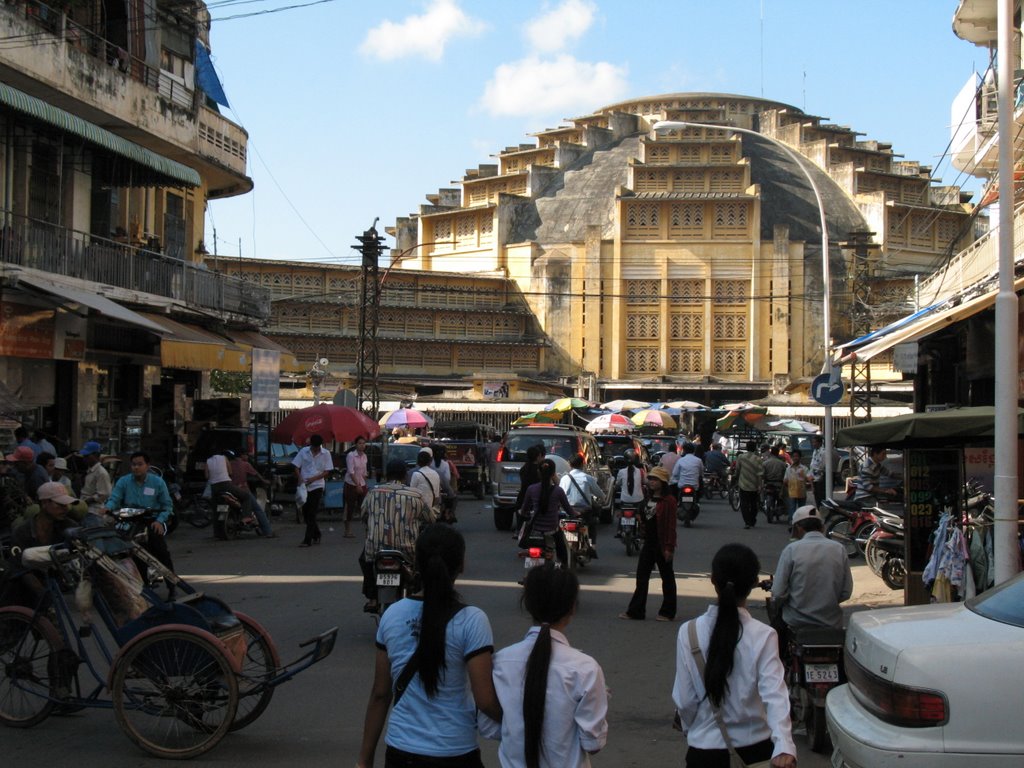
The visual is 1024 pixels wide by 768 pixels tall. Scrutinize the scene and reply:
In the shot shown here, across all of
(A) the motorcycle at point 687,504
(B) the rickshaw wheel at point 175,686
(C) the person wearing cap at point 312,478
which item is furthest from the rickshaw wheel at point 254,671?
(A) the motorcycle at point 687,504

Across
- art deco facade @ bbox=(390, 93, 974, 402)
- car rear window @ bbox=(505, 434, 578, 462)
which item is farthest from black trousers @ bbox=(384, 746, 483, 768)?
art deco facade @ bbox=(390, 93, 974, 402)

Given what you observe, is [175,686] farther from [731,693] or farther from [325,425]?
[325,425]

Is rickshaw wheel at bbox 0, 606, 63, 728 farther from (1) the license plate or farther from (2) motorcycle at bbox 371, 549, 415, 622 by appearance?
(1) the license plate

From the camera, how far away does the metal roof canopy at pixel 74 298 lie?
17094 millimetres

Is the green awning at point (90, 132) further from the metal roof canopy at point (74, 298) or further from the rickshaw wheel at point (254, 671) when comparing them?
the rickshaw wheel at point (254, 671)

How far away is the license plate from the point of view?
6.97 m

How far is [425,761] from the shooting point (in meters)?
4.23

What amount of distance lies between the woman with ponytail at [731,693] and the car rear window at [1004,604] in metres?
1.20

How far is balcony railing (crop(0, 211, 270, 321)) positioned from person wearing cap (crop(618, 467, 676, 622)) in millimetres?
11085

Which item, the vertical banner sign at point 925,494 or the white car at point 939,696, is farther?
the vertical banner sign at point 925,494

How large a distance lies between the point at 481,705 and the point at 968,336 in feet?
55.6

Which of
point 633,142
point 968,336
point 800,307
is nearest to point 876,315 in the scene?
point 800,307

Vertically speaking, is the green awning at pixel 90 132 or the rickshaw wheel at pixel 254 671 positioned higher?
the green awning at pixel 90 132

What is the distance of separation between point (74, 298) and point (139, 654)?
1161 cm
